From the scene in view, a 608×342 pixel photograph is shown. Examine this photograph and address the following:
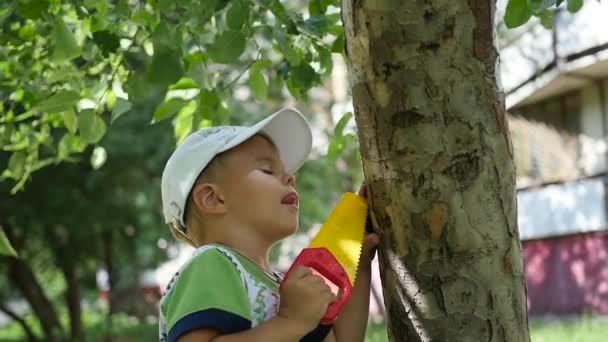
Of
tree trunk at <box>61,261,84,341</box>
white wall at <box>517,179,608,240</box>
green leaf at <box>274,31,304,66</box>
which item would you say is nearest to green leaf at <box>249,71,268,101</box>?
green leaf at <box>274,31,304,66</box>

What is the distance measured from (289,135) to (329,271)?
1.55ft

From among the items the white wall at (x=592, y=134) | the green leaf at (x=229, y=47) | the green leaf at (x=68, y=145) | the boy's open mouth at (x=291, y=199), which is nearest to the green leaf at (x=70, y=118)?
the green leaf at (x=68, y=145)

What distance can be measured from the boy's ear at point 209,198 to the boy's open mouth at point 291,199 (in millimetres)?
138

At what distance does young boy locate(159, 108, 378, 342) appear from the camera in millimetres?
2074

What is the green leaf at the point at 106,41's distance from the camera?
3.20 meters

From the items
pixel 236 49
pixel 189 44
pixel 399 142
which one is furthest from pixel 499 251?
pixel 189 44

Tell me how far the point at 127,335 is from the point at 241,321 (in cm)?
1481

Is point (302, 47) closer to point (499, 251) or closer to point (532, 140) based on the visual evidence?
point (499, 251)

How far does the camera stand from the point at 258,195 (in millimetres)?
2312

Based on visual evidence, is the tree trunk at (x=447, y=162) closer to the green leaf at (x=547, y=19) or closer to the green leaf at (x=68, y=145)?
the green leaf at (x=547, y=19)

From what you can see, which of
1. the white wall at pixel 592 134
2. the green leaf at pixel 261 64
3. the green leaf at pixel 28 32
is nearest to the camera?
Answer: the green leaf at pixel 261 64

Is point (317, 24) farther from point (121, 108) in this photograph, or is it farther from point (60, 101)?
point (60, 101)

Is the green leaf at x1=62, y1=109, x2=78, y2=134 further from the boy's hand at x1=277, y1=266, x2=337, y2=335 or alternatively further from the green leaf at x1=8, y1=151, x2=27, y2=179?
the boy's hand at x1=277, y1=266, x2=337, y2=335

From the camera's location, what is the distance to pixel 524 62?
15.9 m
